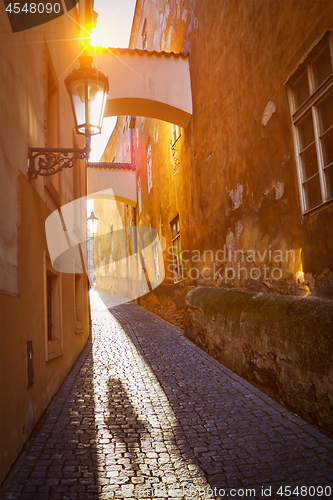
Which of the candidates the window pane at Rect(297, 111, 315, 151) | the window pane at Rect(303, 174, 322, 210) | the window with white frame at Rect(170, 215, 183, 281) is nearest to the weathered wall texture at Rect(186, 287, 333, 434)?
the window pane at Rect(303, 174, 322, 210)

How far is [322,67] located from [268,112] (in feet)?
3.81

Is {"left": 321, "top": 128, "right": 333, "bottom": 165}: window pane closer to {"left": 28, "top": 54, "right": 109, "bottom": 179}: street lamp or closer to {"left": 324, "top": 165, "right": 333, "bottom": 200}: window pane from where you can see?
{"left": 324, "top": 165, "right": 333, "bottom": 200}: window pane

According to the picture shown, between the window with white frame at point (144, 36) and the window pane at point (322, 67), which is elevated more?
the window with white frame at point (144, 36)

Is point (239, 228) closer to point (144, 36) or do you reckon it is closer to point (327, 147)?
point (327, 147)

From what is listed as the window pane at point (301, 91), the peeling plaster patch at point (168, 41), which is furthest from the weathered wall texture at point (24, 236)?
the peeling plaster patch at point (168, 41)

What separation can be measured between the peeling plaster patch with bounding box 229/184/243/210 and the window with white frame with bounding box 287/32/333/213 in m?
1.82

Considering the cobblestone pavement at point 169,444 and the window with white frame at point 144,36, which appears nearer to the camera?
the cobblestone pavement at point 169,444

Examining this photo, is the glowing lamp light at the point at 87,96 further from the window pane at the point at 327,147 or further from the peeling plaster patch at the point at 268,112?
the window pane at the point at 327,147

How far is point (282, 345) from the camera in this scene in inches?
173

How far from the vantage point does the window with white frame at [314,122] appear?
4.11 meters

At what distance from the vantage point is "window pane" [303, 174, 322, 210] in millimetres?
4367

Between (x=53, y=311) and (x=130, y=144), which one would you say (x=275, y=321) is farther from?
(x=130, y=144)

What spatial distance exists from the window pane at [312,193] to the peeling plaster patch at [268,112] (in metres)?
1.25

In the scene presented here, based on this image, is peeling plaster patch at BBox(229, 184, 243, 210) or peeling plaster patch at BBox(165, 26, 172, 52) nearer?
peeling plaster patch at BBox(229, 184, 243, 210)
